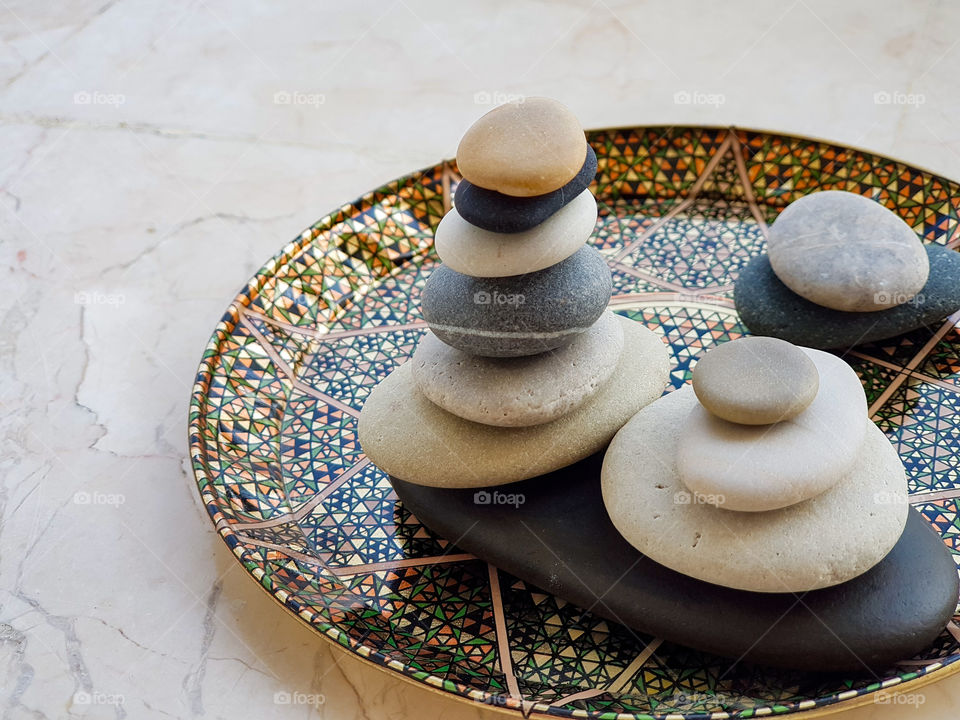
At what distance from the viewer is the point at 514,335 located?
65.8 inches

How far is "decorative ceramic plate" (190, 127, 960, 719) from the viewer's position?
1604mm

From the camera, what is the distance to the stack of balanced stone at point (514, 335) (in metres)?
1.55

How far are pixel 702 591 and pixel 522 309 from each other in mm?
541

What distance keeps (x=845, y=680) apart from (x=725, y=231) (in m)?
1.25

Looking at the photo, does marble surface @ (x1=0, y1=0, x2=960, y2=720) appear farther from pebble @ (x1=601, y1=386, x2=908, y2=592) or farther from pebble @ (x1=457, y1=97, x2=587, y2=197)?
pebble @ (x1=457, y1=97, x2=587, y2=197)

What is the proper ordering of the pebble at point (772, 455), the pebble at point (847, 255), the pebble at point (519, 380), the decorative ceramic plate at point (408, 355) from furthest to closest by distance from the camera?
1. the pebble at point (847, 255)
2. the pebble at point (519, 380)
3. the decorative ceramic plate at point (408, 355)
4. the pebble at point (772, 455)

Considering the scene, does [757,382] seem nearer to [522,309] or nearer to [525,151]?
[522,309]

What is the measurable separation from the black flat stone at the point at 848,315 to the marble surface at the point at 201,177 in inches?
29.5

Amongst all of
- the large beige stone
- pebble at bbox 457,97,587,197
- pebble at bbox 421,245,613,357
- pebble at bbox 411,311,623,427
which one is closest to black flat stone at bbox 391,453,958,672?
pebble at bbox 411,311,623,427

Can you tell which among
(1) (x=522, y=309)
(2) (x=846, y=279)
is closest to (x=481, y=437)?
(1) (x=522, y=309)

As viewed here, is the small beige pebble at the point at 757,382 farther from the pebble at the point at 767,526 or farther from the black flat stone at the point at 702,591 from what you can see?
the black flat stone at the point at 702,591

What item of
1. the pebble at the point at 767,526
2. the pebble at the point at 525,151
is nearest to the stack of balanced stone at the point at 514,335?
the pebble at the point at 525,151

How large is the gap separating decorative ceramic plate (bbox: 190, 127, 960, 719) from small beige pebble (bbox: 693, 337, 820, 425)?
35cm

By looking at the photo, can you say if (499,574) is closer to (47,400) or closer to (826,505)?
(826,505)
